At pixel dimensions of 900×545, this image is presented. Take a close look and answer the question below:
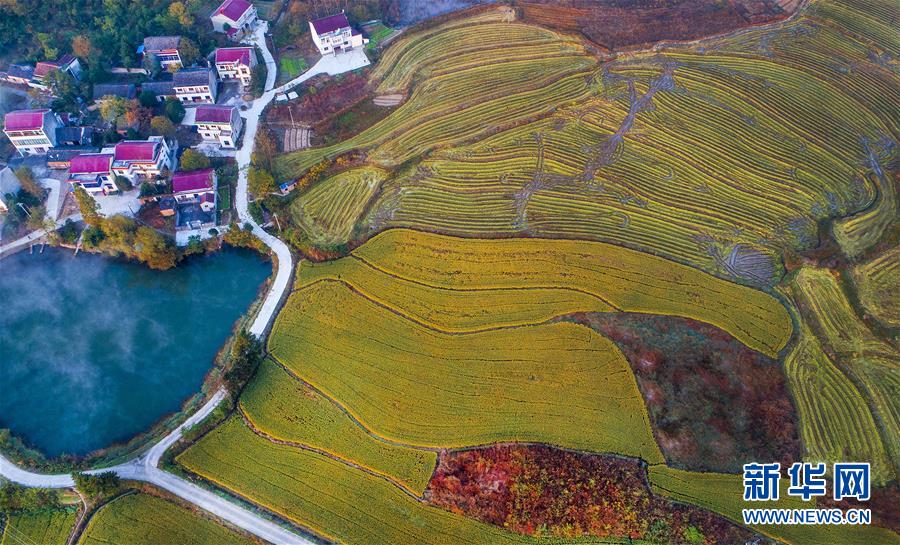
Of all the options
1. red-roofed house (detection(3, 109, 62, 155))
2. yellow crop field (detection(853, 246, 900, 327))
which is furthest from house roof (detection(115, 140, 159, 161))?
yellow crop field (detection(853, 246, 900, 327))

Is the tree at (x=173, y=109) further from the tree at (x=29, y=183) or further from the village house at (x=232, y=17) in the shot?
the tree at (x=29, y=183)

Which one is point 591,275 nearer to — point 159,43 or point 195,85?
point 195,85

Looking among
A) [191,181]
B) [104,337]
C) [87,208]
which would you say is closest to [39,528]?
[104,337]

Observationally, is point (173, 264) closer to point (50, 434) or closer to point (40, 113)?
point (50, 434)

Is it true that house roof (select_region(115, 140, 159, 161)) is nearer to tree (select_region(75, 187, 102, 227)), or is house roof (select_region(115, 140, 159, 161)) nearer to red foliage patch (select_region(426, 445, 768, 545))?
tree (select_region(75, 187, 102, 227))

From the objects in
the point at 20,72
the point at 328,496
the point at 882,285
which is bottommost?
the point at 328,496

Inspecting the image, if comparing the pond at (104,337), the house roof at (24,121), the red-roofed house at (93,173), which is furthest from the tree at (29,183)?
the pond at (104,337)
